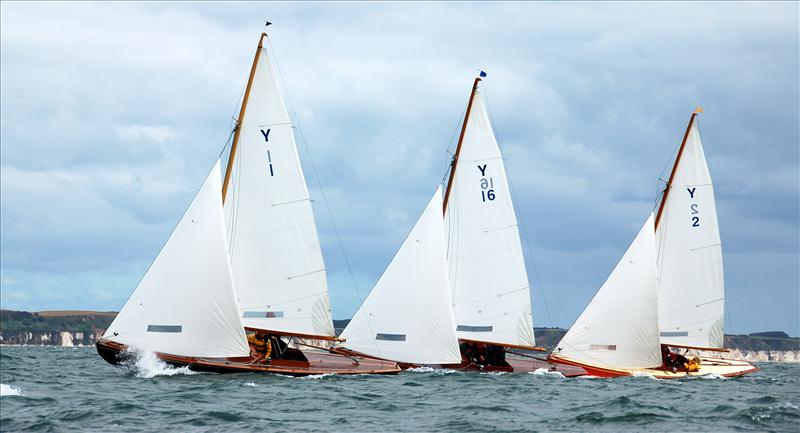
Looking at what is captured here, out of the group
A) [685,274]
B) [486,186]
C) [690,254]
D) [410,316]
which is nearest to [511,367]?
[410,316]

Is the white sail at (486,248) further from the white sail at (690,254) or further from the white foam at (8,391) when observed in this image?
the white foam at (8,391)

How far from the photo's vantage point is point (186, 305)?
4544cm

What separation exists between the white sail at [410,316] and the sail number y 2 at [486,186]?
5.16 meters

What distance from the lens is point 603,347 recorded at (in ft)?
190

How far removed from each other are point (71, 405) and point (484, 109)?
97.5 ft

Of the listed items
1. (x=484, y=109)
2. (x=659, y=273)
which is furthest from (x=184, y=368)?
(x=659, y=273)

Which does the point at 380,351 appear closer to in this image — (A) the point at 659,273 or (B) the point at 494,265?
(B) the point at 494,265

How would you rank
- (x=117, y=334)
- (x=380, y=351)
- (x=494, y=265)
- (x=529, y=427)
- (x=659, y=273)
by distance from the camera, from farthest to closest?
1. (x=659, y=273)
2. (x=494, y=265)
3. (x=380, y=351)
4. (x=117, y=334)
5. (x=529, y=427)

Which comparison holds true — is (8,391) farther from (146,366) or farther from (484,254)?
(484,254)

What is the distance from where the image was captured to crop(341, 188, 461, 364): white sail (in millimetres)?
52594

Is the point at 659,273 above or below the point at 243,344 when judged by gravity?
above

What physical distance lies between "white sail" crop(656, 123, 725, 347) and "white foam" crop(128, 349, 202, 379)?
2999 cm

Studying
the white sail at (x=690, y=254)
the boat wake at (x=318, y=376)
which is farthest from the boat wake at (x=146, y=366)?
the white sail at (x=690, y=254)

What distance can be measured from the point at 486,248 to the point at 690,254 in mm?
13482
